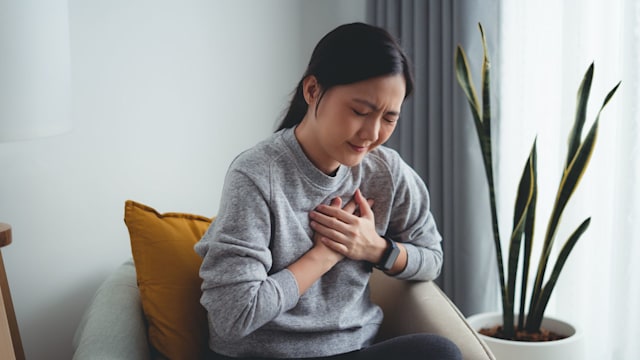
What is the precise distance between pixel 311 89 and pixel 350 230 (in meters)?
0.31

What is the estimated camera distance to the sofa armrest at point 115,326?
137cm

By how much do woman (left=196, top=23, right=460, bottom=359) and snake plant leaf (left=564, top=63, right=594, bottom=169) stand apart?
482 mm

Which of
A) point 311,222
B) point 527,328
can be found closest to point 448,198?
point 527,328

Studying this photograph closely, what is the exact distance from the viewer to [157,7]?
6.93 feet

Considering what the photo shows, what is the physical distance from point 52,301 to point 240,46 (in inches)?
39.2

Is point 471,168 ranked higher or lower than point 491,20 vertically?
lower

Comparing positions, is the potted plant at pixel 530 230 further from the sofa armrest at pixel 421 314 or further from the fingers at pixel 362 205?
the fingers at pixel 362 205

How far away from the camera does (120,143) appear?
2057 millimetres

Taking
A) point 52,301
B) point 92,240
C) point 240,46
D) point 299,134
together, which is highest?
point 240,46

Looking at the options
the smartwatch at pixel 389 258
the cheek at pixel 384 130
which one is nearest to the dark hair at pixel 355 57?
the cheek at pixel 384 130

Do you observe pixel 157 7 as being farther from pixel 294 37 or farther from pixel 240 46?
pixel 294 37

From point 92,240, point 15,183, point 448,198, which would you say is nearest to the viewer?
point 15,183

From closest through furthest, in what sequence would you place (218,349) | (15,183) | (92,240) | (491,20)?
(218,349)
(15,183)
(92,240)
(491,20)

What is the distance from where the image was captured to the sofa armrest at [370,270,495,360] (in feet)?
4.63
